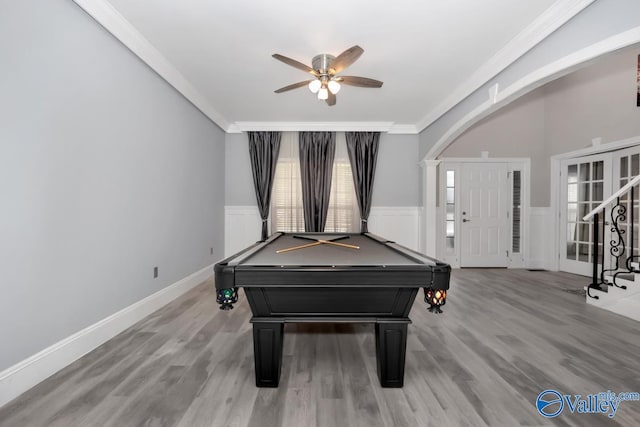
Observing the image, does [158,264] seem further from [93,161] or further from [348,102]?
[348,102]

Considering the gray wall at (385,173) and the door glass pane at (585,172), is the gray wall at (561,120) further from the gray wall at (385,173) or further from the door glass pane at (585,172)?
the gray wall at (385,173)

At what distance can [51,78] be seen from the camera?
76.9 inches

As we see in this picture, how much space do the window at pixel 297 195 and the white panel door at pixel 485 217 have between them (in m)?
2.09

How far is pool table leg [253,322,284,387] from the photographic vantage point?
1801 millimetres

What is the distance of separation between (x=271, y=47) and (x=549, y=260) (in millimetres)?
5891

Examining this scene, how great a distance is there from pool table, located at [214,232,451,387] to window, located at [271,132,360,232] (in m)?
3.56

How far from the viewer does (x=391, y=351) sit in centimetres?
183

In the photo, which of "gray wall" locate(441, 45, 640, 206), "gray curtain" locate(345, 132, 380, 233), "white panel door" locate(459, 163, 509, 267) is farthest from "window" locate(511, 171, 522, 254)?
"gray curtain" locate(345, 132, 380, 233)

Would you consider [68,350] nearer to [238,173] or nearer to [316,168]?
[238,173]

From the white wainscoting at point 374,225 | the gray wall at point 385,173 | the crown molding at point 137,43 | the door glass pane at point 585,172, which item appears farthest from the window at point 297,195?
the door glass pane at point 585,172

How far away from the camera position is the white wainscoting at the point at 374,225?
551 centimetres

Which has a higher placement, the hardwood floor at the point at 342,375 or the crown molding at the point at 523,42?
the crown molding at the point at 523,42
